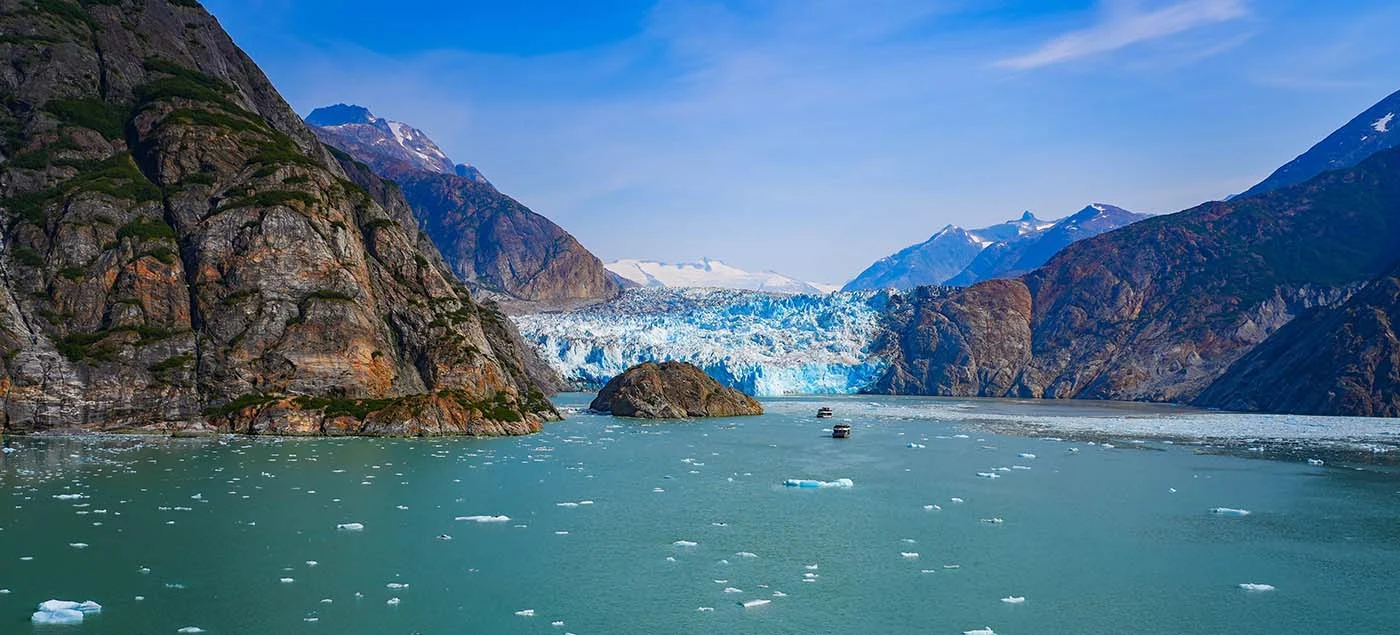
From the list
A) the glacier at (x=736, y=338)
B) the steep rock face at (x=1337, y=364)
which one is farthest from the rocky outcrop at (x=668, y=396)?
the steep rock face at (x=1337, y=364)

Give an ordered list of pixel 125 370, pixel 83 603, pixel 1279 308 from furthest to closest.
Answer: pixel 1279 308 < pixel 125 370 < pixel 83 603

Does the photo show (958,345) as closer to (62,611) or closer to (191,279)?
(191,279)

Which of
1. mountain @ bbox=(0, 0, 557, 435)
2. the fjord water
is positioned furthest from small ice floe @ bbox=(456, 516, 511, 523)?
mountain @ bbox=(0, 0, 557, 435)

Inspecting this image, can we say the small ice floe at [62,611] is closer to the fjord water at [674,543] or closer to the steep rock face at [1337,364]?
the fjord water at [674,543]

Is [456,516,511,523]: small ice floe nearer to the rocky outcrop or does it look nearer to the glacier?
the rocky outcrop

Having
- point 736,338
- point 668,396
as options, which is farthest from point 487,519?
point 736,338

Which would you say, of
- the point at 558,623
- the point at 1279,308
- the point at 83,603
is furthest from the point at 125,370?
the point at 1279,308

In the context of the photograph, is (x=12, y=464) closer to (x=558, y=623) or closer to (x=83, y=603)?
(x=83, y=603)
